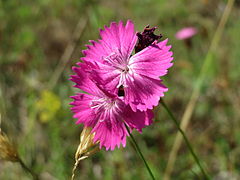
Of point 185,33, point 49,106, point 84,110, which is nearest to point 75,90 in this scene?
point 49,106

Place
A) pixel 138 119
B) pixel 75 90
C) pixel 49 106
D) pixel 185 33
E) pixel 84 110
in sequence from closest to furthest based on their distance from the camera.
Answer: pixel 138 119
pixel 84 110
pixel 49 106
pixel 75 90
pixel 185 33

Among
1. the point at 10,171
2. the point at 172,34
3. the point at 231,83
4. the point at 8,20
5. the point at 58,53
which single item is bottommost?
the point at 231,83

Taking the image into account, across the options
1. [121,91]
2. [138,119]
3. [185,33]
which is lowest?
[138,119]

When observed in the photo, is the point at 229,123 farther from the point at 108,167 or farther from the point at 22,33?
the point at 22,33

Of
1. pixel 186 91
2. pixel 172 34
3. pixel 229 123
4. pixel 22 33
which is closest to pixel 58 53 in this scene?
pixel 22 33

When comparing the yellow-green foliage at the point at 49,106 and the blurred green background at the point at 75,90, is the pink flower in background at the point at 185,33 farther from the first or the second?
the yellow-green foliage at the point at 49,106

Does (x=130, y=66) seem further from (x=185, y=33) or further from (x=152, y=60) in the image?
(x=185, y=33)

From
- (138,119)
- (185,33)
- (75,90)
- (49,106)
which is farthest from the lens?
(185,33)

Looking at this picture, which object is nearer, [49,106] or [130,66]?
[130,66]
